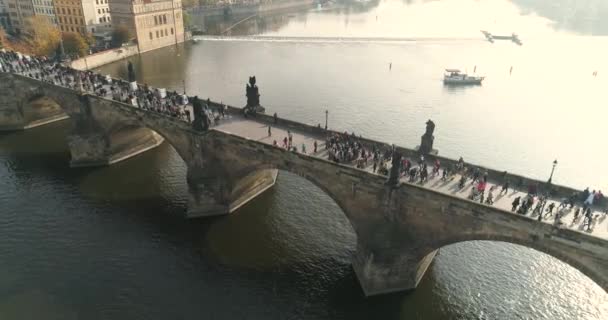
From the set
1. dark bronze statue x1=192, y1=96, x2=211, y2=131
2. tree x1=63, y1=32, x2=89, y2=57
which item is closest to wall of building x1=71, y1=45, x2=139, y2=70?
tree x1=63, y1=32, x2=89, y2=57

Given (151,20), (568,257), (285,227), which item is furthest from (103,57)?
(568,257)

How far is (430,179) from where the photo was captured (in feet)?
117

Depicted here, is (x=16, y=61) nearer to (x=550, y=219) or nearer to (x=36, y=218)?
(x=36, y=218)

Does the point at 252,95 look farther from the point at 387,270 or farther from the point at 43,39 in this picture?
the point at 43,39

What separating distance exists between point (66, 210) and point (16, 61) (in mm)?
37539

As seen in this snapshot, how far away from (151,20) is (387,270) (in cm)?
11137

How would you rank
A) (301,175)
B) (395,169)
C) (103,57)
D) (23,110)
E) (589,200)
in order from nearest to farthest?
1. (589,200)
2. (395,169)
3. (301,175)
4. (23,110)
5. (103,57)

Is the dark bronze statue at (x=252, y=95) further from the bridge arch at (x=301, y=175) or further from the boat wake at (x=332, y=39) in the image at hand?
the boat wake at (x=332, y=39)

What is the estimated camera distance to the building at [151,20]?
116m

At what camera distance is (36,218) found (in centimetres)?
4631

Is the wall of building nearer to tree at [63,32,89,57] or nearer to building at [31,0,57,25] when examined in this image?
tree at [63,32,89,57]

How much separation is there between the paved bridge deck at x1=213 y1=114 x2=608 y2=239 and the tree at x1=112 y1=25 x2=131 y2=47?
80.3 metres

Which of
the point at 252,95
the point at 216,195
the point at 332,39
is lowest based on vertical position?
the point at 216,195

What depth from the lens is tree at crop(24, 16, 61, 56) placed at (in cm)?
9694
